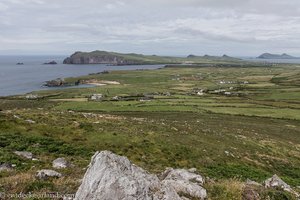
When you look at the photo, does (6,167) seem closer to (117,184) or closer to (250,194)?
(117,184)

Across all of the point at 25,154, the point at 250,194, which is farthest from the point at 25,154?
the point at 250,194

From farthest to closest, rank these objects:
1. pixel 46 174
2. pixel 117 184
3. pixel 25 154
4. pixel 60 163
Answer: pixel 25 154 → pixel 60 163 → pixel 46 174 → pixel 117 184

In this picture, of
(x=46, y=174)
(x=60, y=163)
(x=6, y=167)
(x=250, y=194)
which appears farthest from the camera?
(x=60, y=163)

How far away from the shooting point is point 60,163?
26344mm

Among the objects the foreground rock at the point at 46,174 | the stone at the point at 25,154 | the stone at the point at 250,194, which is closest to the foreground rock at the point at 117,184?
the stone at the point at 250,194

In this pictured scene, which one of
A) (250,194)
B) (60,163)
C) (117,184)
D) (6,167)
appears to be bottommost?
(60,163)

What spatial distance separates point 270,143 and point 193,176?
34.5m

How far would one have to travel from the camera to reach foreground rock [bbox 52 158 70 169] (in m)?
25.5

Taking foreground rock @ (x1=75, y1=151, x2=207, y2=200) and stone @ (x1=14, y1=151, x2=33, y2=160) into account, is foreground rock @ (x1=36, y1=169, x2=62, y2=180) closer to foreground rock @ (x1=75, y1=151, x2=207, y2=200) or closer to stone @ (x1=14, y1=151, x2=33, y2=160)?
foreground rock @ (x1=75, y1=151, x2=207, y2=200)

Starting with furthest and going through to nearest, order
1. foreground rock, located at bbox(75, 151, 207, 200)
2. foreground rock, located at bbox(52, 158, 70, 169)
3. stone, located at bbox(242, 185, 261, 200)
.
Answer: foreground rock, located at bbox(52, 158, 70, 169) < stone, located at bbox(242, 185, 261, 200) < foreground rock, located at bbox(75, 151, 207, 200)

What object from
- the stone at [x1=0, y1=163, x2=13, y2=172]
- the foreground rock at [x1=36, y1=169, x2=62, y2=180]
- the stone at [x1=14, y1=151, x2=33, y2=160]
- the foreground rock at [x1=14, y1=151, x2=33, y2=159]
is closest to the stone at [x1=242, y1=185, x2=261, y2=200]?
the foreground rock at [x1=36, y1=169, x2=62, y2=180]

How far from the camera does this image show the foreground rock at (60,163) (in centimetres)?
2546

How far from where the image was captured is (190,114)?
8969 centimetres

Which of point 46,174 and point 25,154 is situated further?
point 25,154
